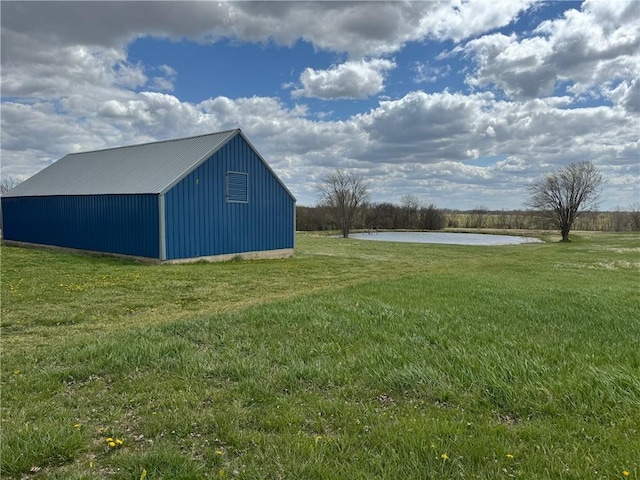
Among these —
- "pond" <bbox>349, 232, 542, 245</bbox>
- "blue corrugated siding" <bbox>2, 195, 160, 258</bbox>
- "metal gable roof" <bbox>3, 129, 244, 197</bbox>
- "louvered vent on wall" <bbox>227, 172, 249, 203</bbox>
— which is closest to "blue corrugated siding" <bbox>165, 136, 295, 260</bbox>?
"louvered vent on wall" <bbox>227, 172, 249, 203</bbox>

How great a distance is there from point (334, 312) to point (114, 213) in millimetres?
14007

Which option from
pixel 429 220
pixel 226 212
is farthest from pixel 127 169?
pixel 429 220

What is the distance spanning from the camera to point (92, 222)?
18.6 m

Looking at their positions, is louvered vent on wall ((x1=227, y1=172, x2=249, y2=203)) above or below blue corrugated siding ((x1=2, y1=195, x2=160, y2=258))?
above

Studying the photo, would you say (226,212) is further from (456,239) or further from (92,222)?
(456,239)

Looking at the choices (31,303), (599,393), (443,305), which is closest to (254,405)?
(599,393)

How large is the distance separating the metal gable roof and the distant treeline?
131 ft

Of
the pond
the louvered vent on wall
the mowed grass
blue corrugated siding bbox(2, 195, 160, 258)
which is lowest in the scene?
the pond

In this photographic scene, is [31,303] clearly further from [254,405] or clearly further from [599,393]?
[599,393]

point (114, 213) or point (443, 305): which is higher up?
point (114, 213)

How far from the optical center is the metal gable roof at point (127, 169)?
17.4m

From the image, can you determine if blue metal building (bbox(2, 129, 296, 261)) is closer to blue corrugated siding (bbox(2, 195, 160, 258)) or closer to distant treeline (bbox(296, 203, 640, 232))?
blue corrugated siding (bbox(2, 195, 160, 258))

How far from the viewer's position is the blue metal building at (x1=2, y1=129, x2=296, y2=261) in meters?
16.5

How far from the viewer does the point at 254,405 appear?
3686 millimetres
